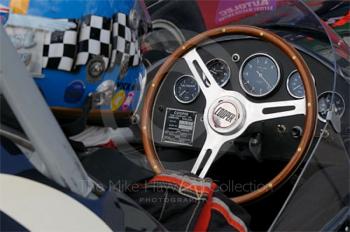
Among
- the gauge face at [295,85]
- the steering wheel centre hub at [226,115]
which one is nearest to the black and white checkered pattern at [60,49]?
the steering wheel centre hub at [226,115]

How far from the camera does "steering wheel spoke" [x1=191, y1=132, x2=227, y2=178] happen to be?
1.85 metres

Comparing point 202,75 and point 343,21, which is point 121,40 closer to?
point 202,75

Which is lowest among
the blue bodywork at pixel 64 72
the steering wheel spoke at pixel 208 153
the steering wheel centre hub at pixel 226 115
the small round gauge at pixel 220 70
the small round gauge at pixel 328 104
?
the steering wheel spoke at pixel 208 153

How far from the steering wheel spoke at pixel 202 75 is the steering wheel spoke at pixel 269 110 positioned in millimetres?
146

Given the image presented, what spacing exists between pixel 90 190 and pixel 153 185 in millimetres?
332

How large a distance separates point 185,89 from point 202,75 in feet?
0.33

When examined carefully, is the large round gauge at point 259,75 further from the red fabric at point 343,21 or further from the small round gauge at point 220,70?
the red fabric at point 343,21

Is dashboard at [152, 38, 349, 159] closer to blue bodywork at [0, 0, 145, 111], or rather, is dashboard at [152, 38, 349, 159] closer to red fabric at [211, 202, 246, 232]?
red fabric at [211, 202, 246, 232]

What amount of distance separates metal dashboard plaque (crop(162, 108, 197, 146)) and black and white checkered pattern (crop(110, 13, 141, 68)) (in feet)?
2.34

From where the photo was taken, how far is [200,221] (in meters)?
1.10

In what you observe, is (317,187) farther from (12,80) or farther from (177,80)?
(12,80)

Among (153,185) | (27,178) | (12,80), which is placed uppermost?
(12,80)

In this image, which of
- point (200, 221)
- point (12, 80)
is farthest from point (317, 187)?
point (12, 80)

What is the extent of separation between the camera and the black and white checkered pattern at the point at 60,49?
3.48 ft
